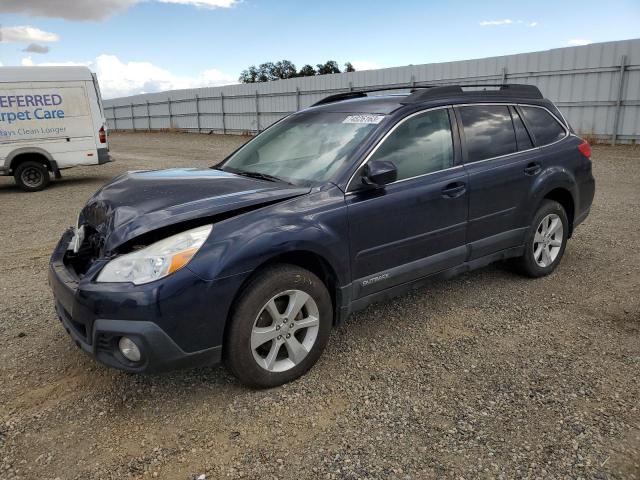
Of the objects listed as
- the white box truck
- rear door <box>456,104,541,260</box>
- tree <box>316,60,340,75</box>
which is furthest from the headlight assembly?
tree <box>316,60,340,75</box>

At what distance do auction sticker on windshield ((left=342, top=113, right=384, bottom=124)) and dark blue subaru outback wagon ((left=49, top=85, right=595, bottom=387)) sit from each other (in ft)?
0.04

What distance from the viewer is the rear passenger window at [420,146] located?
11.4ft

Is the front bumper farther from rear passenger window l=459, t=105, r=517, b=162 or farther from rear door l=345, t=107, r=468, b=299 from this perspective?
rear passenger window l=459, t=105, r=517, b=162

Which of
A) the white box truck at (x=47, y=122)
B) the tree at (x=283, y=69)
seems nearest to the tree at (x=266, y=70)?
the tree at (x=283, y=69)

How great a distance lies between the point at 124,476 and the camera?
2336mm

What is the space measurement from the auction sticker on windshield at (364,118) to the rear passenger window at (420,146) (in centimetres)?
15

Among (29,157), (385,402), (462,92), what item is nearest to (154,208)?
(385,402)

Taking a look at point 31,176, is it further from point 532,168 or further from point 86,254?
point 532,168

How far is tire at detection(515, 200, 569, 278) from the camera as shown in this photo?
4.49 metres

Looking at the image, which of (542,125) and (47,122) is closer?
(542,125)

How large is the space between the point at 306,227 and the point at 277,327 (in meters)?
0.60

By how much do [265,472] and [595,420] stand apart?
5.71ft

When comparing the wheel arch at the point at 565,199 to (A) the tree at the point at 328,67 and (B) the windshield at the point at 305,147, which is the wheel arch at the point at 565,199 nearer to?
(B) the windshield at the point at 305,147

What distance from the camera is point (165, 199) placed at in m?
3.02
